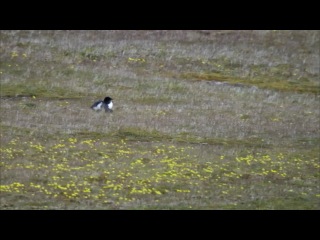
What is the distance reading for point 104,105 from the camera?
37031mm

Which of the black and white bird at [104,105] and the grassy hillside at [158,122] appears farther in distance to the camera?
the black and white bird at [104,105]

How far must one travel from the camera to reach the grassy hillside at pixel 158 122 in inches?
1011

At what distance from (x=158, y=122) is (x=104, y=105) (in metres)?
3.41

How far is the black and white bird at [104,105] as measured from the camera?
3688cm

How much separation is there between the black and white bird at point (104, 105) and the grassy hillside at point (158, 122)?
1.68ft

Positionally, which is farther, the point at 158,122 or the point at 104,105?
the point at 104,105

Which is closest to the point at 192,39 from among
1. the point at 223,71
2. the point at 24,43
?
the point at 223,71

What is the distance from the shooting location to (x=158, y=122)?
35.7m

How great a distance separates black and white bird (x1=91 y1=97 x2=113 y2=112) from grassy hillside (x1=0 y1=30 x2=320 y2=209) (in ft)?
1.68

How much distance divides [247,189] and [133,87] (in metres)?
18.2

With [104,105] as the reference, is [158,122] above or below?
below

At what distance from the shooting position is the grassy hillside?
84.3 feet

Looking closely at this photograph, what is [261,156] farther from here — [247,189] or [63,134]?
[63,134]

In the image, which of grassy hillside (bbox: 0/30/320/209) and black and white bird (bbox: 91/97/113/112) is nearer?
grassy hillside (bbox: 0/30/320/209)
